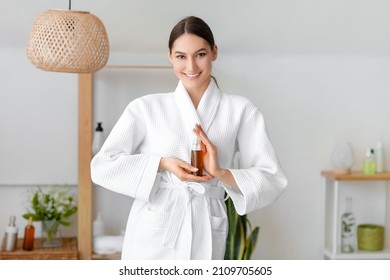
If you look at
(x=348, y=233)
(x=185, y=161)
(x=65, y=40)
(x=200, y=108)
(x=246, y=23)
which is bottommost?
(x=348, y=233)

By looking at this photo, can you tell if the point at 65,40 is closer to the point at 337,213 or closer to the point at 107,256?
the point at 107,256

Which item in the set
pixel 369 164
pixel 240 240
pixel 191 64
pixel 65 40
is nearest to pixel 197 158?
A: pixel 191 64

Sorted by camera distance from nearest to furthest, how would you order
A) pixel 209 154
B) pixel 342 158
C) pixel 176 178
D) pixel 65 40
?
1. pixel 209 154
2. pixel 176 178
3. pixel 65 40
4. pixel 342 158

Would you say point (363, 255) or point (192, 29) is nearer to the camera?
point (192, 29)

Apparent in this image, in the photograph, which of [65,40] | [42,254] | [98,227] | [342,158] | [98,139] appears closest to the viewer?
[65,40]

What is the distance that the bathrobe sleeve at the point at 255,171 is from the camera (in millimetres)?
1885

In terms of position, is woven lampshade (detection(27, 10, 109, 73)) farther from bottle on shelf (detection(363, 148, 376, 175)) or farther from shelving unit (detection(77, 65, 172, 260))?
bottle on shelf (detection(363, 148, 376, 175))

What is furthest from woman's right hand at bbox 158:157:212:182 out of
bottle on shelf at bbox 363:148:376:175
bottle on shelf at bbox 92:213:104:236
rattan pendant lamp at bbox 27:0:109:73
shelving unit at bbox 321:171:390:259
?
bottle on shelf at bbox 363:148:376:175

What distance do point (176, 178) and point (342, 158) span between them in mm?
2086

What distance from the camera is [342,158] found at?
386cm

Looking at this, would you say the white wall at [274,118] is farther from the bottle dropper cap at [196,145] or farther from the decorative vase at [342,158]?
the bottle dropper cap at [196,145]

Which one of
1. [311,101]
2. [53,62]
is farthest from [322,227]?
[53,62]

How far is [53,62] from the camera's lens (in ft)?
8.67

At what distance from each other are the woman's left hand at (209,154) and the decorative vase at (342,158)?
211 cm
